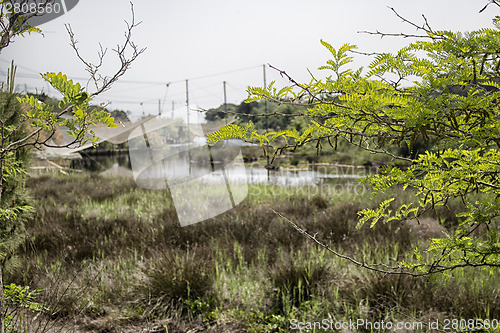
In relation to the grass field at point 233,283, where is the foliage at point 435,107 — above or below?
above

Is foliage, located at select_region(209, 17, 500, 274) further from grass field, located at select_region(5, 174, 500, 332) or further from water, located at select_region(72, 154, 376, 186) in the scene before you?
water, located at select_region(72, 154, 376, 186)

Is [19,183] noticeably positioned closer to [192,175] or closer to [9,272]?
[9,272]

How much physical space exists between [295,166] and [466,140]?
18.1 meters

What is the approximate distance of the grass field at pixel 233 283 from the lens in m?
2.81

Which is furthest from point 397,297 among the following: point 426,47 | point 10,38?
point 10,38

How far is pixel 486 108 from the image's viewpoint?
1286 millimetres

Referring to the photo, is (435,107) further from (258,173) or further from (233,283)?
(258,173)

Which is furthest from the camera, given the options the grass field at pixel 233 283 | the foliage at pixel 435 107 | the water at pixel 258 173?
the water at pixel 258 173

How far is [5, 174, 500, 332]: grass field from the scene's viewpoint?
9.23ft

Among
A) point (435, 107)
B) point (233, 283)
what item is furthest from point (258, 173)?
point (435, 107)

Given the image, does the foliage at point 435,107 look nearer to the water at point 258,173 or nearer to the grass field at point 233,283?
the grass field at point 233,283

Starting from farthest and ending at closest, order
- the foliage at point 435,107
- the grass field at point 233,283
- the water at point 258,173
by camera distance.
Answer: the water at point 258,173, the grass field at point 233,283, the foliage at point 435,107

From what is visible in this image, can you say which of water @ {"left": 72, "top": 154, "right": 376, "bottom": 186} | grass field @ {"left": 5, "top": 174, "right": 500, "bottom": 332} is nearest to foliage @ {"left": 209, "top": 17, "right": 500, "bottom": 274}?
grass field @ {"left": 5, "top": 174, "right": 500, "bottom": 332}

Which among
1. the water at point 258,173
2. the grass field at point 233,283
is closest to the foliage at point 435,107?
the grass field at point 233,283
